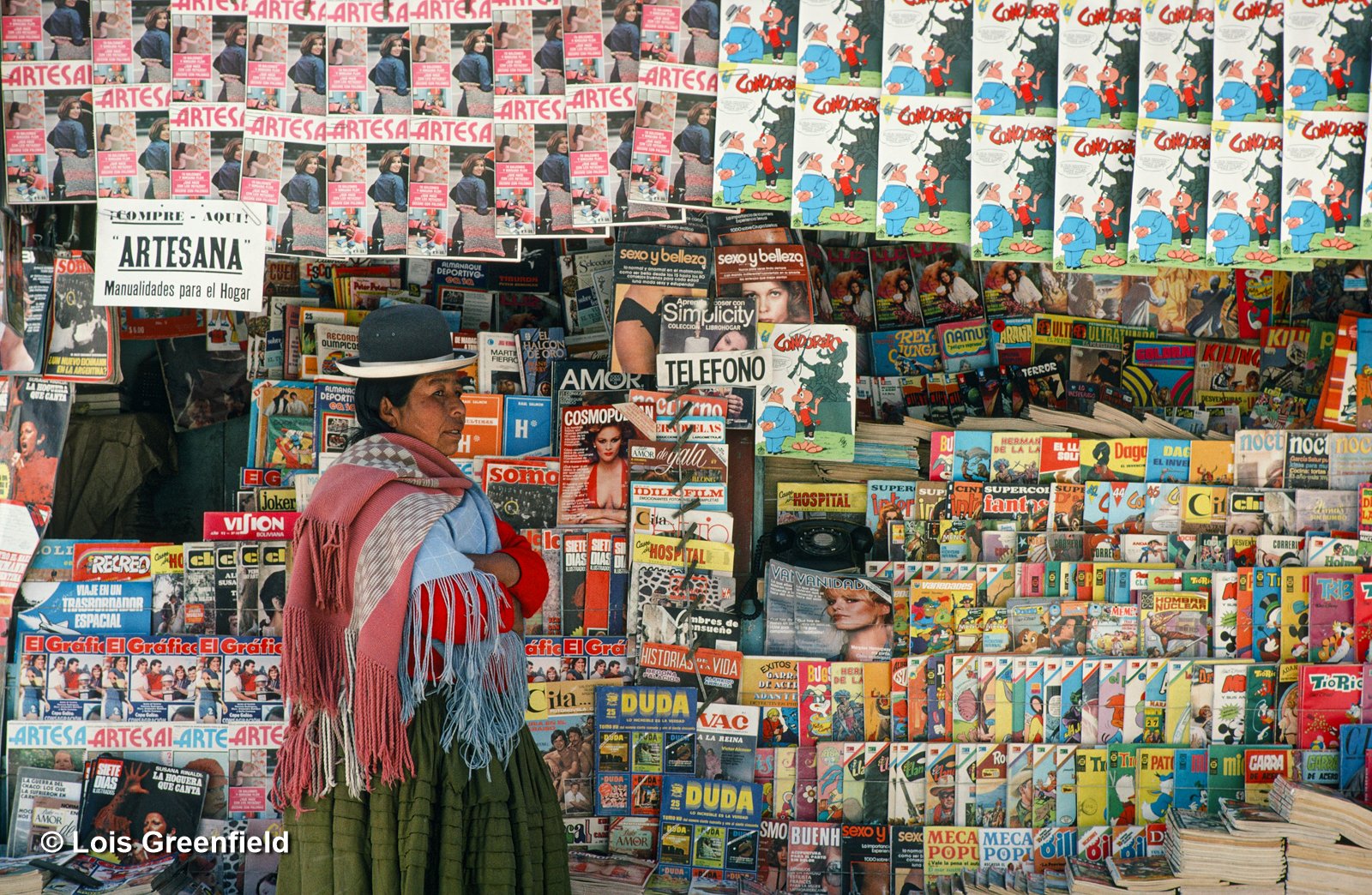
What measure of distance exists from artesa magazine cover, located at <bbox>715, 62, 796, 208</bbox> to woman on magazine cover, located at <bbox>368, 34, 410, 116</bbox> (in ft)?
2.70

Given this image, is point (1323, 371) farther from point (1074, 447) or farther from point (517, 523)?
point (517, 523)

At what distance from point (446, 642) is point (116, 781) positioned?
1512 millimetres

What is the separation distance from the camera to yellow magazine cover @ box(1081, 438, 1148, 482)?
3.88 metres

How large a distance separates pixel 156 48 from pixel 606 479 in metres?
1.69

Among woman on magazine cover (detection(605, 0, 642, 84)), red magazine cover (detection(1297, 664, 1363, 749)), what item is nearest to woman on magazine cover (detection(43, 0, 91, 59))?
woman on magazine cover (detection(605, 0, 642, 84))

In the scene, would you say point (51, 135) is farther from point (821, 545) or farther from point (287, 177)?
point (821, 545)

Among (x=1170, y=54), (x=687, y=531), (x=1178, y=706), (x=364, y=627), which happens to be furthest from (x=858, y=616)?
(x=1170, y=54)

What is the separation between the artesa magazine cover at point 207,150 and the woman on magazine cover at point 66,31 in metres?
0.31

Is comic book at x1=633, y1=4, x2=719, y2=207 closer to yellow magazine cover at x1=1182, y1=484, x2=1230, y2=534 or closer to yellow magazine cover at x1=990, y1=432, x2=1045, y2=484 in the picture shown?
yellow magazine cover at x1=990, y1=432, x2=1045, y2=484

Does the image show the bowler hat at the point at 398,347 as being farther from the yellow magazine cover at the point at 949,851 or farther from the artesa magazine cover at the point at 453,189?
the yellow magazine cover at the point at 949,851

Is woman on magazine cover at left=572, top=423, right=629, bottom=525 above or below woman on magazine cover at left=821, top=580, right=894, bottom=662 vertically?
above

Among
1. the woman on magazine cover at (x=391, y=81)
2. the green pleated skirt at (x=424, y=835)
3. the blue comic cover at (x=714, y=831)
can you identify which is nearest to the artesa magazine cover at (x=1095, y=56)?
the woman on magazine cover at (x=391, y=81)

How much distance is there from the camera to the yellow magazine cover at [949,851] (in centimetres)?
369

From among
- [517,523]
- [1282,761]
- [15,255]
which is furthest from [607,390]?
[1282,761]
